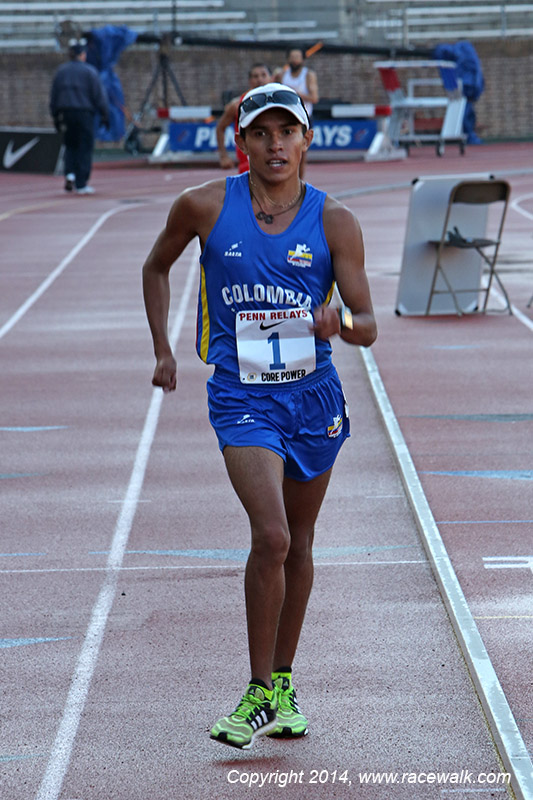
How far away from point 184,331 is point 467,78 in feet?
86.7

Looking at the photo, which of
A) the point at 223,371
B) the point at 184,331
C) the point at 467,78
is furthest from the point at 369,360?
the point at 467,78

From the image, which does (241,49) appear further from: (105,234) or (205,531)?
(205,531)

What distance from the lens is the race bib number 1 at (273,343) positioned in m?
3.82

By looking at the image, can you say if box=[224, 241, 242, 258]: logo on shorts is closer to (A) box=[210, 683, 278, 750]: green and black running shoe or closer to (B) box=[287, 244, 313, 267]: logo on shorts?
(B) box=[287, 244, 313, 267]: logo on shorts

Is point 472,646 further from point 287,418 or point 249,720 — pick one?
point 287,418

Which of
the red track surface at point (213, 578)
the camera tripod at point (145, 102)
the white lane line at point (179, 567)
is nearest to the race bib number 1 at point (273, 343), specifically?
the red track surface at point (213, 578)

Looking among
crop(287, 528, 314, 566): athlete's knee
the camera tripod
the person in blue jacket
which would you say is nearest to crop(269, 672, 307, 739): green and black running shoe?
the person in blue jacket

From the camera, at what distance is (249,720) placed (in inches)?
150

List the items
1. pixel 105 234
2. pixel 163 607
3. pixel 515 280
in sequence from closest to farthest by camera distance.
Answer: pixel 163 607 → pixel 515 280 → pixel 105 234

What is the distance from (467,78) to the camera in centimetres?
3609

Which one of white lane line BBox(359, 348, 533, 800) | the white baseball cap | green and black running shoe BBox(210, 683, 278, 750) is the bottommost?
white lane line BBox(359, 348, 533, 800)

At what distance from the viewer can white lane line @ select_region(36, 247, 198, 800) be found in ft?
12.3

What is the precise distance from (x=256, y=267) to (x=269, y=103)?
1.50 ft

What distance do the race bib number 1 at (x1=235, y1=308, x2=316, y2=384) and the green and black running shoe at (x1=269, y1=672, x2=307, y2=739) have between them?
34.9 inches
